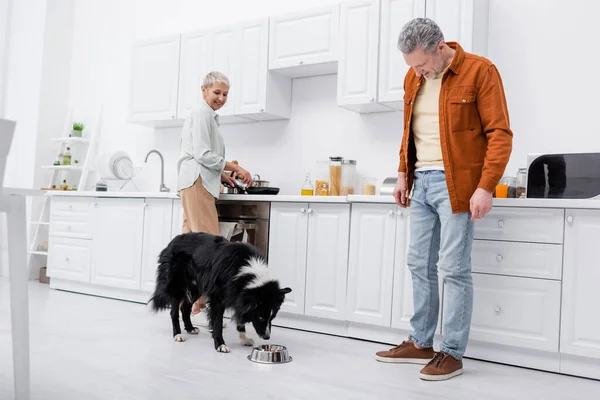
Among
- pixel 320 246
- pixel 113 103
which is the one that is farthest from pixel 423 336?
pixel 113 103

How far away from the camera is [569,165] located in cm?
286

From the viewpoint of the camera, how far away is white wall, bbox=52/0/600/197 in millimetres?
3420

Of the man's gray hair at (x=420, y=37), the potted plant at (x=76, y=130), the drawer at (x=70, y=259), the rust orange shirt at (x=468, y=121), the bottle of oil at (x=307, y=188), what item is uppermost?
the man's gray hair at (x=420, y=37)

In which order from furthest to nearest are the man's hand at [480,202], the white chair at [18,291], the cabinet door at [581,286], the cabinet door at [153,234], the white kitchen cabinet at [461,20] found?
the cabinet door at [153,234], the white kitchen cabinet at [461,20], the cabinet door at [581,286], the man's hand at [480,202], the white chair at [18,291]

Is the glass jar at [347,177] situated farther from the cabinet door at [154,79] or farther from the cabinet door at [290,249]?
the cabinet door at [154,79]

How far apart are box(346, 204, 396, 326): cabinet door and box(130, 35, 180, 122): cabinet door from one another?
213 cm

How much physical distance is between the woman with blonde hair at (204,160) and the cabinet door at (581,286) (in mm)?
1884

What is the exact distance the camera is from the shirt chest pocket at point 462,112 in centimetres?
251

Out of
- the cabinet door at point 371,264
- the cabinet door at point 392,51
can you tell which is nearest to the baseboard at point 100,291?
the cabinet door at point 371,264

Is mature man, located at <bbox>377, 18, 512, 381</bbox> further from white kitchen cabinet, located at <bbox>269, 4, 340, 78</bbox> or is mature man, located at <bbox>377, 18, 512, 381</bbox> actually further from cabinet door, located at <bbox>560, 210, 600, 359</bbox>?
white kitchen cabinet, located at <bbox>269, 4, 340, 78</bbox>

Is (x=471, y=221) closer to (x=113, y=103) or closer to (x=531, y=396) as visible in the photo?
(x=531, y=396)

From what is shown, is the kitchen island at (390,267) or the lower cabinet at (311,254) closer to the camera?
the kitchen island at (390,267)

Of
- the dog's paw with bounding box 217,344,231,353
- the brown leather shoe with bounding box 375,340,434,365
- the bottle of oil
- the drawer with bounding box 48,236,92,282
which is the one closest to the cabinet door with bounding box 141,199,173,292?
the drawer with bounding box 48,236,92,282

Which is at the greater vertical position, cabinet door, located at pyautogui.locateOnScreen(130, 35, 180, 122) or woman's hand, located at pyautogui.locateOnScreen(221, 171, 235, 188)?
cabinet door, located at pyautogui.locateOnScreen(130, 35, 180, 122)
